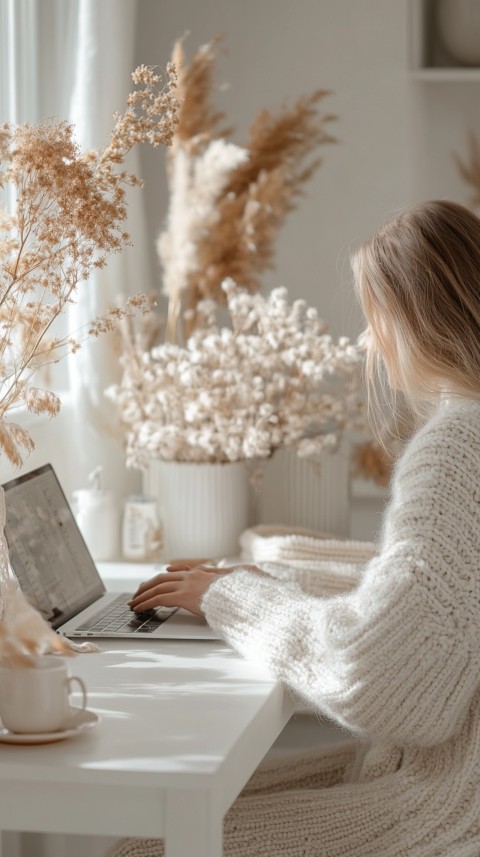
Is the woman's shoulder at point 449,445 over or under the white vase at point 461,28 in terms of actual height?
under

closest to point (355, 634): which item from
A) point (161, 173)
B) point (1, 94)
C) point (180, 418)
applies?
point (180, 418)

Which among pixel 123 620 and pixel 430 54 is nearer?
pixel 123 620

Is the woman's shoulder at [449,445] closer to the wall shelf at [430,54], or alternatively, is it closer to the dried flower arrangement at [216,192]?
the dried flower arrangement at [216,192]

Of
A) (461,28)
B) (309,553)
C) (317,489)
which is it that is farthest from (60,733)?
(461,28)

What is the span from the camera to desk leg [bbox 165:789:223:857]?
1.04m

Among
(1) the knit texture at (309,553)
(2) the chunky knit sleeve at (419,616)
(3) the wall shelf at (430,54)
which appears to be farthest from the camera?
(3) the wall shelf at (430,54)

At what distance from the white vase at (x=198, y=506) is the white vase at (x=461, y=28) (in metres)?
1.20

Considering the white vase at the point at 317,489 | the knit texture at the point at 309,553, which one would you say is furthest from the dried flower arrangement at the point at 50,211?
the white vase at the point at 317,489

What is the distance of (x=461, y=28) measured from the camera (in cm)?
288

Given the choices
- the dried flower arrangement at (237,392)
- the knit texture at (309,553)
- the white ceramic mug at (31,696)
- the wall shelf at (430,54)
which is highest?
the wall shelf at (430,54)

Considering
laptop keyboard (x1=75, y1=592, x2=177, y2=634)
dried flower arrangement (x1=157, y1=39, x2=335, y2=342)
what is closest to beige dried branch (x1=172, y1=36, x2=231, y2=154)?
dried flower arrangement (x1=157, y1=39, x2=335, y2=342)

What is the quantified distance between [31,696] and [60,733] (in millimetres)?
43

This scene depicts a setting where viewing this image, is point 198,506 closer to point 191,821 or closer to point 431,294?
point 431,294

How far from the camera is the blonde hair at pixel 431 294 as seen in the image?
4.53 ft
